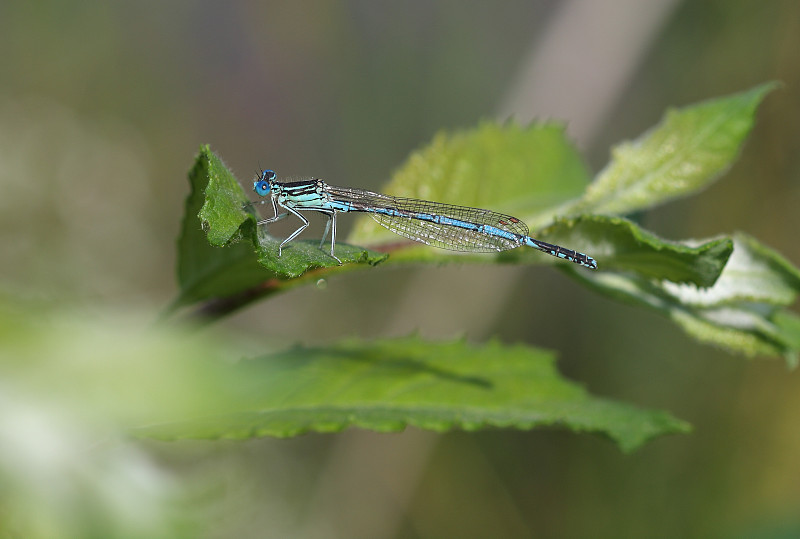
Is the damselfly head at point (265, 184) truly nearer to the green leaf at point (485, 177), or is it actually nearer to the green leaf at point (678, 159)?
the green leaf at point (485, 177)

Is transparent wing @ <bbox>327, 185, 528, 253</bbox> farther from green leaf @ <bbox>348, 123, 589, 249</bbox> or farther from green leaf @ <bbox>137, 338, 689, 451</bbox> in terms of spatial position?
green leaf @ <bbox>137, 338, 689, 451</bbox>

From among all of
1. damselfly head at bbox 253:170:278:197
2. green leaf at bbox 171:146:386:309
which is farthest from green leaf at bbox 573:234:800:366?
damselfly head at bbox 253:170:278:197

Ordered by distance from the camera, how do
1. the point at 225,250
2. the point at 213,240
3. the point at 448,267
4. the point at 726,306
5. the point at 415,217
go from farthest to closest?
the point at 448,267 → the point at 415,217 → the point at 726,306 → the point at 225,250 → the point at 213,240

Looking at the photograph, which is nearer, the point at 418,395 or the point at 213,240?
the point at 213,240

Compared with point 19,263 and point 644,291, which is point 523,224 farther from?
point 19,263

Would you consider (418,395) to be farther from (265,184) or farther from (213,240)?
(265,184)

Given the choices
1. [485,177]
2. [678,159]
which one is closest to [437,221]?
[485,177]
